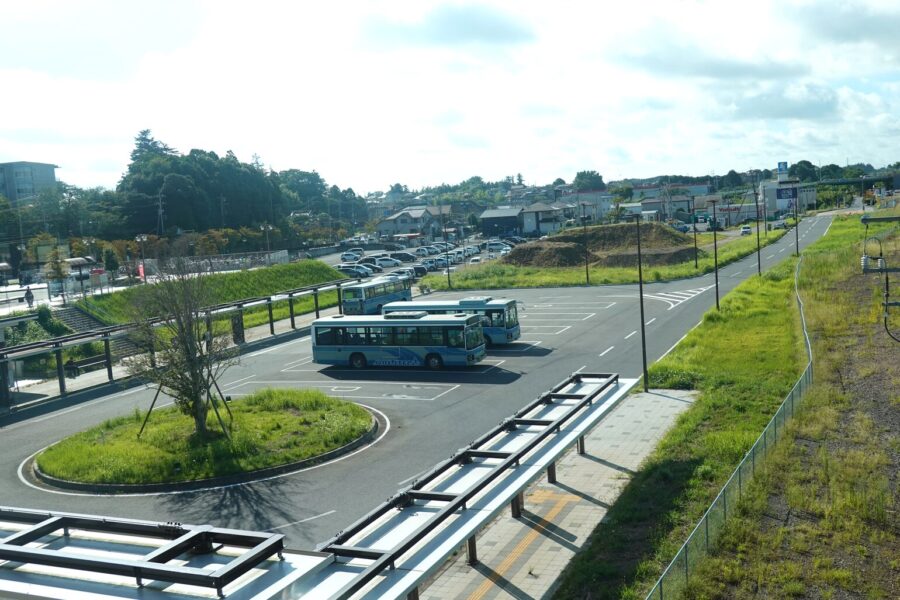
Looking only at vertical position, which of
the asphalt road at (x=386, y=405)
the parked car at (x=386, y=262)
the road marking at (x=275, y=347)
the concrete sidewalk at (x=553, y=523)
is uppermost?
the parked car at (x=386, y=262)

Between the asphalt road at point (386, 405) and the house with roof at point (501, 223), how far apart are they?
68.8m

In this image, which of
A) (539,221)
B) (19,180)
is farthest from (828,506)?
(19,180)

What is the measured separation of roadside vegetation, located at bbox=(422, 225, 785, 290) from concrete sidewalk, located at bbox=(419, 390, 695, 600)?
38117 millimetres

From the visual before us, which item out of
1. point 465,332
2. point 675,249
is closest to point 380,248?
point 675,249

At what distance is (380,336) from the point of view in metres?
33.7

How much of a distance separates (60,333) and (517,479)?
3839 cm

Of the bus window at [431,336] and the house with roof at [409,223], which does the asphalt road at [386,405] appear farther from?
Result: the house with roof at [409,223]

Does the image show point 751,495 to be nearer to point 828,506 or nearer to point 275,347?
point 828,506

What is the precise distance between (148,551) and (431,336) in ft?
74.0

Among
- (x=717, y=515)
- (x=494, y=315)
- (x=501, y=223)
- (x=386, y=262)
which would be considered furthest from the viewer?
(x=501, y=223)

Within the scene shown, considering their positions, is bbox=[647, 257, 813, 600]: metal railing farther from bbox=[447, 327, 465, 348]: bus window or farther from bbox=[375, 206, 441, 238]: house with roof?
bbox=[375, 206, 441, 238]: house with roof

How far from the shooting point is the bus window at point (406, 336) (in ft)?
108

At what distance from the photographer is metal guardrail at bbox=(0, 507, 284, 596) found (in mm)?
9039

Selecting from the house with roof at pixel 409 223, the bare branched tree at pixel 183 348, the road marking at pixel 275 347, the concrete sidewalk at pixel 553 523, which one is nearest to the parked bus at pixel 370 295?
the road marking at pixel 275 347
